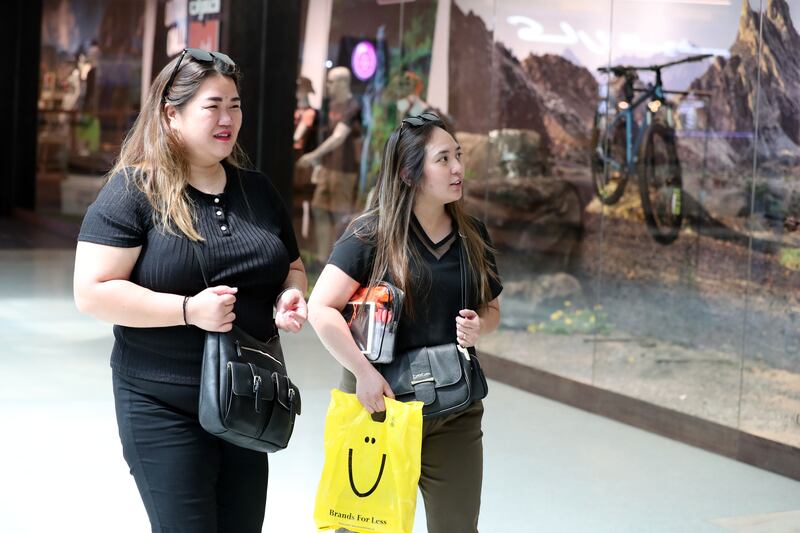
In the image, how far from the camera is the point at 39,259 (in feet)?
41.1

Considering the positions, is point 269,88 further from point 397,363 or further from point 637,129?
point 397,363

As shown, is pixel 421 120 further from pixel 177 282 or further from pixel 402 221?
pixel 177 282

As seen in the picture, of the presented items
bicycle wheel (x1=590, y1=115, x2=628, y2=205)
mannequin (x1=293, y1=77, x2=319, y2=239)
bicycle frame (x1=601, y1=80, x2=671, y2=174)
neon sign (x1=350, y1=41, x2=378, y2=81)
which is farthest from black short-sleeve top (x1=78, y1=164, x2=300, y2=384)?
mannequin (x1=293, y1=77, x2=319, y2=239)

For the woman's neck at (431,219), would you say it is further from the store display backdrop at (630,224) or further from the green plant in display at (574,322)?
the green plant in display at (574,322)

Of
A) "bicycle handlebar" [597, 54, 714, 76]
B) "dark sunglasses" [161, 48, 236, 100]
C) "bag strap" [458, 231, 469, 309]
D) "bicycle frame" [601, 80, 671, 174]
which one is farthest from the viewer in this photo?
"bicycle frame" [601, 80, 671, 174]

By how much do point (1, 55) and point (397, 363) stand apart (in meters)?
16.8

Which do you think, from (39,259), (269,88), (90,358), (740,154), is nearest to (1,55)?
(39,259)

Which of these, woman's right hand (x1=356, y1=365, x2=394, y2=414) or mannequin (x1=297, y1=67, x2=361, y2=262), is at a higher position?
mannequin (x1=297, y1=67, x2=361, y2=262)

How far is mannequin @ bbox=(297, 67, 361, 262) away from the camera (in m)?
9.02

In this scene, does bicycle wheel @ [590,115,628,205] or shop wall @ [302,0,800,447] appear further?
bicycle wheel @ [590,115,628,205]

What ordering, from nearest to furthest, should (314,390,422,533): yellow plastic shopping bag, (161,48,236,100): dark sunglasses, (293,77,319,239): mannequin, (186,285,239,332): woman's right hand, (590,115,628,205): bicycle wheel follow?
1. (186,285,239,332): woman's right hand
2. (161,48,236,100): dark sunglasses
3. (314,390,422,533): yellow plastic shopping bag
4. (590,115,628,205): bicycle wheel
5. (293,77,319,239): mannequin

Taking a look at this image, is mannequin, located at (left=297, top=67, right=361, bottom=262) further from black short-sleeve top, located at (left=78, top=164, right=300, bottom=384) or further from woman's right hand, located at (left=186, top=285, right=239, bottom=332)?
woman's right hand, located at (left=186, top=285, right=239, bottom=332)

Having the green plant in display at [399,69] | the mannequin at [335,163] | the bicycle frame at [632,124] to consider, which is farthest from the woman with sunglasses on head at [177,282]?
the mannequin at [335,163]

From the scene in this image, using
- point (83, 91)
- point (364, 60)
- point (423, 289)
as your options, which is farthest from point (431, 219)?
point (83, 91)
